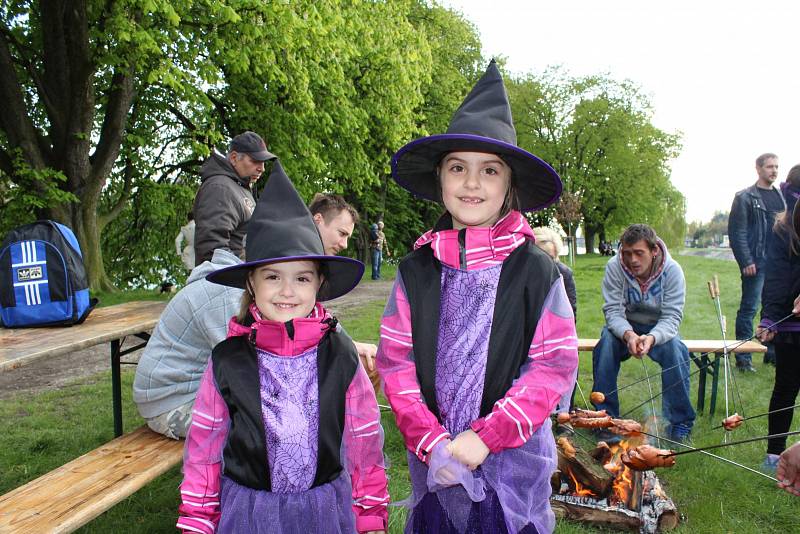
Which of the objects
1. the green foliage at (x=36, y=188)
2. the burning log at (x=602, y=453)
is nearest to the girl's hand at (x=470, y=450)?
the burning log at (x=602, y=453)

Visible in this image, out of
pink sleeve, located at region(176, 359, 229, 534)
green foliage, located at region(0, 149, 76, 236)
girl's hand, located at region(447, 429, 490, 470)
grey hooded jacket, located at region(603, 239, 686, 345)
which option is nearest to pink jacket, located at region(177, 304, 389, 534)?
pink sleeve, located at region(176, 359, 229, 534)

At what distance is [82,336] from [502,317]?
2.82 m

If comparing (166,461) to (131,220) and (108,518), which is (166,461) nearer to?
(108,518)

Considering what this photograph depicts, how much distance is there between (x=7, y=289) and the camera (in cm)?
378

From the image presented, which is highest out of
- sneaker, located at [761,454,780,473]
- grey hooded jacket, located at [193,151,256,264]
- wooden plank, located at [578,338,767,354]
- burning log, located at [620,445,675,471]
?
grey hooded jacket, located at [193,151,256,264]

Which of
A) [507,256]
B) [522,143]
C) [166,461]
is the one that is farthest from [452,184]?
[522,143]

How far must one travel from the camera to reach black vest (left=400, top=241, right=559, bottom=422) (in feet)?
6.50

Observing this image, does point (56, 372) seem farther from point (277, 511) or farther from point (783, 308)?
point (783, 308)

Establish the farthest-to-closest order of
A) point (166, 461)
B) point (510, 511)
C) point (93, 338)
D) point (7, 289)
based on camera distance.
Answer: point (7, 289)
point (93, 338)
point (166, 461)
point (510, 511)

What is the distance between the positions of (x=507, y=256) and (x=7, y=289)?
11.1 ft

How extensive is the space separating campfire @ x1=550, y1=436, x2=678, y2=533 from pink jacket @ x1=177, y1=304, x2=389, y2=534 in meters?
1.92

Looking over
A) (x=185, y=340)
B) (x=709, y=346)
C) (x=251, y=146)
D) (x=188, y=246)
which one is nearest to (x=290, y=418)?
(x=185, y=340)

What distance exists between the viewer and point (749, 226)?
6.80m

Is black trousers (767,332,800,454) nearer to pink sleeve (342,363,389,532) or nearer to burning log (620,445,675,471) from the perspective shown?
burning log (620,445,675,471)
